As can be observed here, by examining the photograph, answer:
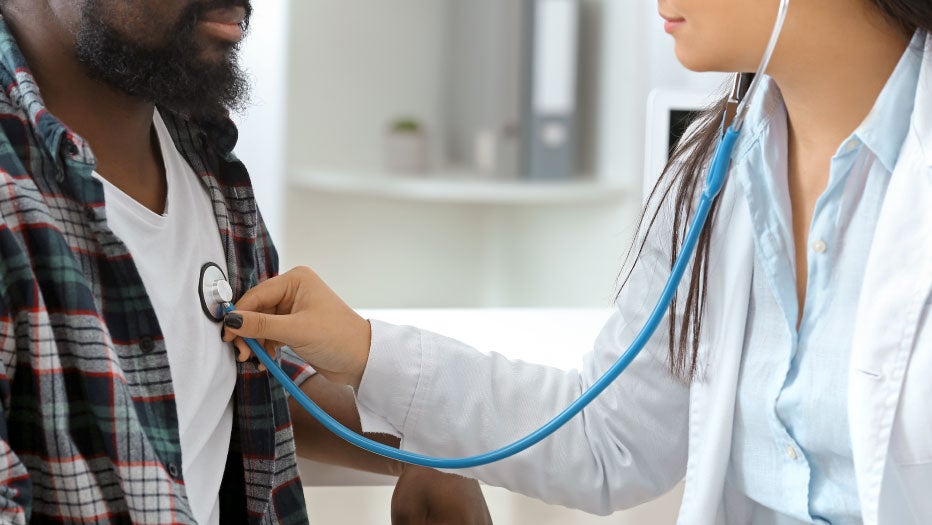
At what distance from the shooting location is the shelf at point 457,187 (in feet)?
10.8

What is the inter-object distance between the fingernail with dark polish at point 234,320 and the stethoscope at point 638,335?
12 millimetres

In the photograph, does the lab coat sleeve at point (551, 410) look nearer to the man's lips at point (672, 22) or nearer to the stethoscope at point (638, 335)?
the stethoscope at point (638, 335)

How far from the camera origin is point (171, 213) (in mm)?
1004

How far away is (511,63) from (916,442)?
247 centimetres

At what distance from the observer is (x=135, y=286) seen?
885 millimetres

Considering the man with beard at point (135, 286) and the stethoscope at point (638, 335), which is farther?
the stethoscope at point (638, 335)

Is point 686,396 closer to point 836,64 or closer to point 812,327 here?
point 812,327

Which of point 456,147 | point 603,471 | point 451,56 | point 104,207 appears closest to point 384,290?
point 456,147

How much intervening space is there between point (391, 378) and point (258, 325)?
0.54 feet

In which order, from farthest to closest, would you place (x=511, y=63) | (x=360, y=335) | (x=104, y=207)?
(x=511, y=63) → (x=360, y=335) → (x=104, y=207)

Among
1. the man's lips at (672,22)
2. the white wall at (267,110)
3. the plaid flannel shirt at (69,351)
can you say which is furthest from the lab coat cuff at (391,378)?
the white wall at (267,110)

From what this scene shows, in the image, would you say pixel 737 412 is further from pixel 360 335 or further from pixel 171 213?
pixel 171 213

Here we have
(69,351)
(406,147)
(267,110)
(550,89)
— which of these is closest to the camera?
(69,351)

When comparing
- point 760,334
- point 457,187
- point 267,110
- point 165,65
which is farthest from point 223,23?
point 457,187
